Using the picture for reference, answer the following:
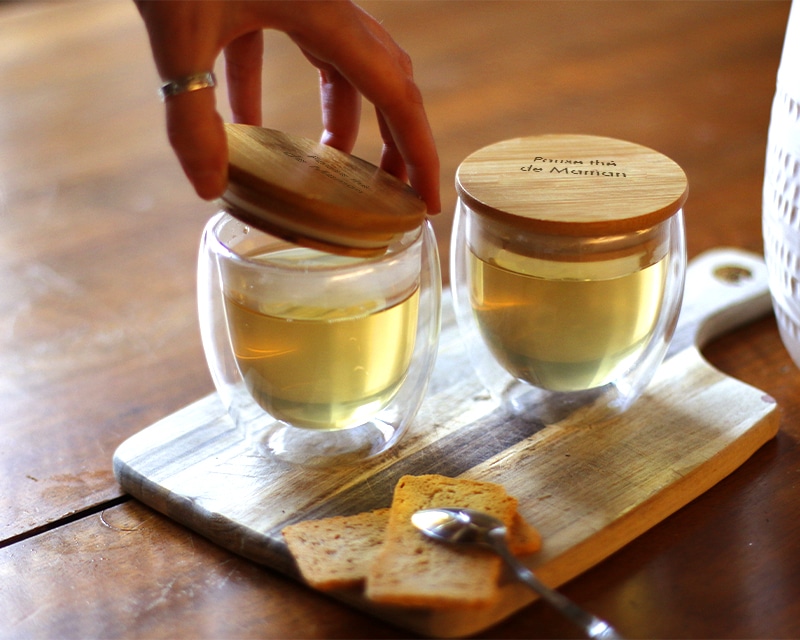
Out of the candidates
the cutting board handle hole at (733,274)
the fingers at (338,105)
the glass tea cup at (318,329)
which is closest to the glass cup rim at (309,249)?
the glass tea cup at (318,329)

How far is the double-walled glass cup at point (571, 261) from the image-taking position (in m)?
0.57

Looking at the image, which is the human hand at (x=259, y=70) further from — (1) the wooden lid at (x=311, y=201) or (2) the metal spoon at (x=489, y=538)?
(2) the metal spoon at (x=489, y=538)

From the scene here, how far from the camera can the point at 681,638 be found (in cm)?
49

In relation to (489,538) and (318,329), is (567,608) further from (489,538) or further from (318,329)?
(318,329)

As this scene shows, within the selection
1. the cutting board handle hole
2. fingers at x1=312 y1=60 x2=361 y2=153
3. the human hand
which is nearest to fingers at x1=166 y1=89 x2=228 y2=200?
the human hand

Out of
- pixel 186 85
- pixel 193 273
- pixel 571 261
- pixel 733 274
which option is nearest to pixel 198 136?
pixel 186 85

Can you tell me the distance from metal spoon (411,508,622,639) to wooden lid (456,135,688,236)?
183 millimetres

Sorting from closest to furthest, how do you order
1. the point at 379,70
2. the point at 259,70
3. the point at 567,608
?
the point at 567,608 < the point at 379,70 < the point at 259,70

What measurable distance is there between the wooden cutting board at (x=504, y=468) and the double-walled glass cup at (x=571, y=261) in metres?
0.04

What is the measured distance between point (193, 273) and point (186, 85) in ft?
1.40

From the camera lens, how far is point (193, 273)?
0.90 m

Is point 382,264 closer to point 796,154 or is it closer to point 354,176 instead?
point 354,176

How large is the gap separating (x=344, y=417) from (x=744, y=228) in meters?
0.57

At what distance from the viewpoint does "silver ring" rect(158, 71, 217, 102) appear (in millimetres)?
496
